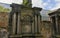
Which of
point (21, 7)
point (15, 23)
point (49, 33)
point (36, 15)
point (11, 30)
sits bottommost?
point (49, 33)

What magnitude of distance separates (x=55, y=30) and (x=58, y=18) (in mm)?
1009

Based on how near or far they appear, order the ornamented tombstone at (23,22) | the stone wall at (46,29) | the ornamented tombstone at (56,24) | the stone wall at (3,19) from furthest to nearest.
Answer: the stone wall at (46,29) → the stone wall at (3,19) → the ornamented tombstone at (56,24) → the ornamented tombstone at (23,22)

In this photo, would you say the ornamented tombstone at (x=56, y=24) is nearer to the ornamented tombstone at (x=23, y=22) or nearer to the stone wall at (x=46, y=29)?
the stone wall at (x=46, y=29)

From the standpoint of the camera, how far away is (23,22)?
26.9ft

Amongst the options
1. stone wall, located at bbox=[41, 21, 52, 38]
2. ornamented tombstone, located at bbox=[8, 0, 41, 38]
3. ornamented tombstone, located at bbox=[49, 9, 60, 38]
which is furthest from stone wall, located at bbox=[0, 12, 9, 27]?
ornamented tombstone, located at bbox=[49, 9, 60, 38]

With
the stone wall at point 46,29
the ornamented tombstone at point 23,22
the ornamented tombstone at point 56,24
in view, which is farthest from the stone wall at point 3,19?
the ornamented tombstone at point 56,24

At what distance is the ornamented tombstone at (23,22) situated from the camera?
7.82 meters

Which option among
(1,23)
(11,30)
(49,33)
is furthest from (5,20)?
(49,33)

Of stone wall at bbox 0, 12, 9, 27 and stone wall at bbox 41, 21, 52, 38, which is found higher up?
stone wall at bbox 0, 12, 9, 27

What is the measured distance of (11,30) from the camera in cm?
793

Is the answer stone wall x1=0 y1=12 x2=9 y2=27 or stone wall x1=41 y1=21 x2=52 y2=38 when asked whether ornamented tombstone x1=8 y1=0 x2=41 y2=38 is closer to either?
stone wall x1=0 y1=12 x2=9 y2=27

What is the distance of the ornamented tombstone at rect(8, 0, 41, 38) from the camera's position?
7816 millimetres

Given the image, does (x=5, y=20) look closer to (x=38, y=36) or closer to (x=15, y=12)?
(x=15, y=12)

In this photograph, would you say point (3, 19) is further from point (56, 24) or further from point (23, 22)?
point (56, 24)
